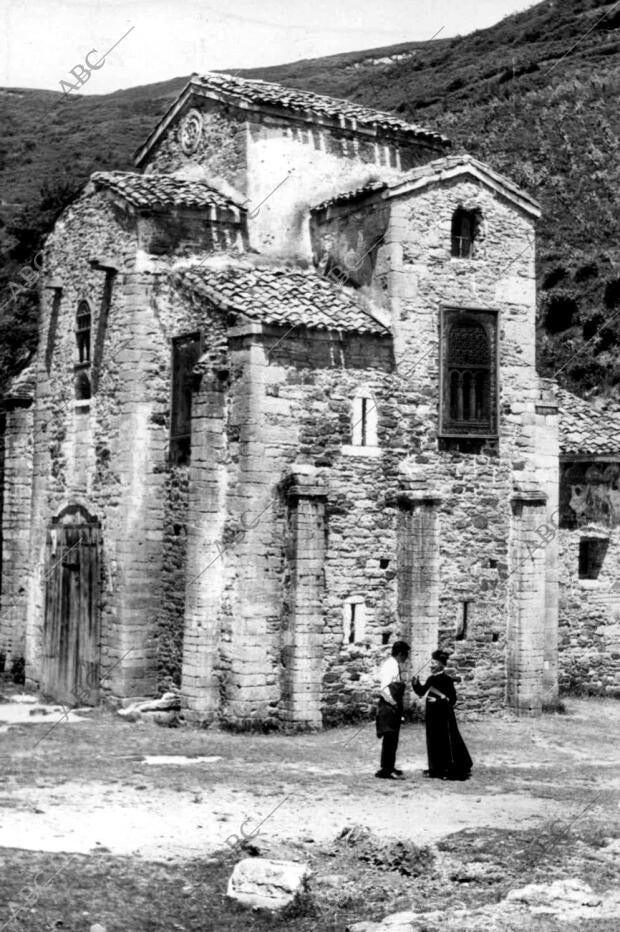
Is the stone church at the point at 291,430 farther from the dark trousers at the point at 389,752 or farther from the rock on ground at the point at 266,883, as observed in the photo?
the rock on ground at the point at 266,883

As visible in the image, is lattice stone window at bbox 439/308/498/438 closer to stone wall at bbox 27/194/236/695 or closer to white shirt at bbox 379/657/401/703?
stone wall at bbox 27/194/236/695

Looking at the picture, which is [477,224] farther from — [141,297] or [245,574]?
[245,574]

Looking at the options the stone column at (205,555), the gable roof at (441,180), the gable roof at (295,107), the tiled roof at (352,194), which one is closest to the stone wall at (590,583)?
the gable roof at (441,180)

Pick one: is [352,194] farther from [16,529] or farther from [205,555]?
[16,529]

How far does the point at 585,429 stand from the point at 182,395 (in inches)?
324

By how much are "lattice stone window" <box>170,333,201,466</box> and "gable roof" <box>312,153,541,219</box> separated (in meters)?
3.65

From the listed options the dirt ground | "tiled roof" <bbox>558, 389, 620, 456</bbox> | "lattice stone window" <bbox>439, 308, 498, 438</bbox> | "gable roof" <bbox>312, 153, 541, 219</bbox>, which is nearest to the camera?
the dirt ground

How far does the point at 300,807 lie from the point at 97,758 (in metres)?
3.60

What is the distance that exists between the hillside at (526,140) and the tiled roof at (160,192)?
13329 mm

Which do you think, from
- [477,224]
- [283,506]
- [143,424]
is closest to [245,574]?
[283,506]

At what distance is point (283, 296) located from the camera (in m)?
18.5

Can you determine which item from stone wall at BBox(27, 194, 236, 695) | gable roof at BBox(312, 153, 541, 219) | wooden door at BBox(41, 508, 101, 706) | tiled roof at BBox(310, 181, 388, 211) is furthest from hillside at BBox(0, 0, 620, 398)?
gable roof at BBox(312, 153, 541, 219)

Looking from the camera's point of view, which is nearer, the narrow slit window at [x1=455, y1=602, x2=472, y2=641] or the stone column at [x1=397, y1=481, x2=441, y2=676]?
the stone column at [x1=397, y1=481, x2=441, y2=676]

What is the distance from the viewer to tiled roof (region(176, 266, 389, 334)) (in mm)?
17953
